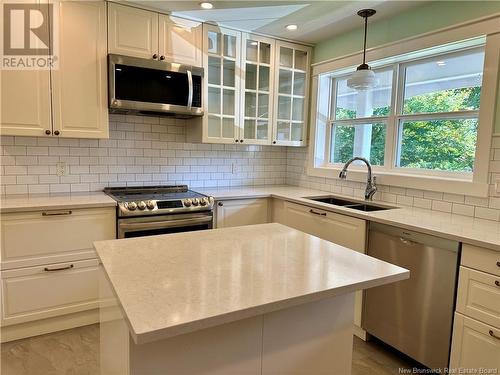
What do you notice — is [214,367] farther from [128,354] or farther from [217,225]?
[217,225]

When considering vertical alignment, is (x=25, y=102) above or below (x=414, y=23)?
below

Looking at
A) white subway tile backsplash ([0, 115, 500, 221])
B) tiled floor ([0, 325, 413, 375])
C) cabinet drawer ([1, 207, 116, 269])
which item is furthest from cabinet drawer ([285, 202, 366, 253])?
cabinet drawer ([1, 207, 116, 269])

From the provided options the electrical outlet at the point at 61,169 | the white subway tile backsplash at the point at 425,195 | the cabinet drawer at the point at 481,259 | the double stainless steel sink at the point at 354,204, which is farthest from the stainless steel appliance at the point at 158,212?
the cabinet drawer at the point at 481,259

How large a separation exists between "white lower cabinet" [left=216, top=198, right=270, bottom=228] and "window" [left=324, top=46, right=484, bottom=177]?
1043 millimetres

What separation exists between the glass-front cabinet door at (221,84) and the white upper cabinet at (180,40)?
78 mm

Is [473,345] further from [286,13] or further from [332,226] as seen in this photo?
[286,13]

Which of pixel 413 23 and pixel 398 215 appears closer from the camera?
pixel 398 215

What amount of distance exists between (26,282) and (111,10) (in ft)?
6.98

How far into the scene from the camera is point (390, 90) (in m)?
3.01

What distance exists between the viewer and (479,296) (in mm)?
1805

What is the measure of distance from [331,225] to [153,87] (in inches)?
72.4

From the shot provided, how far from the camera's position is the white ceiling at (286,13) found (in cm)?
265

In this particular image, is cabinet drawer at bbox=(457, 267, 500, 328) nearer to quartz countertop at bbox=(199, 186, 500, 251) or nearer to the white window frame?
quartz countertop at bbox=(199, 186, 500, 251)

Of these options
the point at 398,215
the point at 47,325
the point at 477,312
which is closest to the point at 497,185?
the point at 398,215
